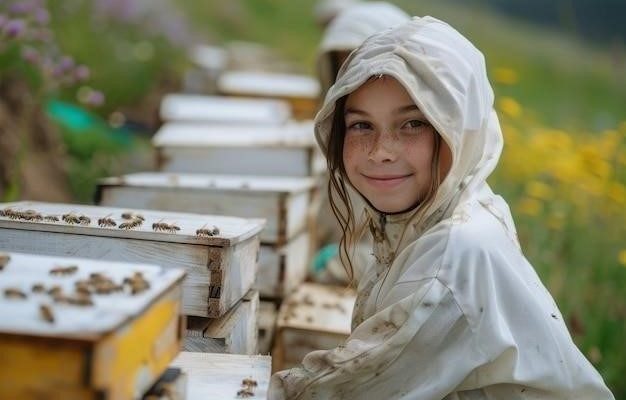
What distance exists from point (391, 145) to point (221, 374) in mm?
802

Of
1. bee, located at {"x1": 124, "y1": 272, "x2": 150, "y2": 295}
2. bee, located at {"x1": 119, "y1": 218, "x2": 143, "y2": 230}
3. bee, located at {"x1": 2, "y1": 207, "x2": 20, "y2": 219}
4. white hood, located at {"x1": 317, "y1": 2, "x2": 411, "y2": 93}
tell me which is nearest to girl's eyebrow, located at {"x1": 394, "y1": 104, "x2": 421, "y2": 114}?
bee, located at {"x1": 119, "y1": 218, "x2": 143, "y2": 230}

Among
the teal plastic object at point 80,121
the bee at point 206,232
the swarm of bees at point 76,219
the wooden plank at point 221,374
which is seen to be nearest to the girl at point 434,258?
the wooden plank at point 221,374

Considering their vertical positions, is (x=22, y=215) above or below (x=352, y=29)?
below

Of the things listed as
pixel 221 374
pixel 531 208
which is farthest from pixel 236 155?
pixel 221 374

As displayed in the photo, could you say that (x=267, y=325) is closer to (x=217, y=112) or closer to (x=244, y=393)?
(x=244, y=393)

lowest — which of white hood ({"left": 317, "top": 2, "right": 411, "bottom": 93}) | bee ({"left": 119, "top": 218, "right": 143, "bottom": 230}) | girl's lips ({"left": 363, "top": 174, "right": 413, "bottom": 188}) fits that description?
bee ({"left": 119, "top": 218, "right": 143, "bottom": 230})

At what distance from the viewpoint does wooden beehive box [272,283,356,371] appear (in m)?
3.02

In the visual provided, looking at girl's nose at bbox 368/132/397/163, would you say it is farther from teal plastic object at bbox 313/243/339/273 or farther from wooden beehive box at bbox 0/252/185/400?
teal plastic object at bbox 313/243/339/273

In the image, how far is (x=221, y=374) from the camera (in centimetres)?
186

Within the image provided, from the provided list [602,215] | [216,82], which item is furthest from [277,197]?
[216,82]

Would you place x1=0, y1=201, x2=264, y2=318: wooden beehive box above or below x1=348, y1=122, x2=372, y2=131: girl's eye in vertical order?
below

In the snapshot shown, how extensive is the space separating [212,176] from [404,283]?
79.0 inches

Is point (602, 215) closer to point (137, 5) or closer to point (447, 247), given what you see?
point (447, 247)

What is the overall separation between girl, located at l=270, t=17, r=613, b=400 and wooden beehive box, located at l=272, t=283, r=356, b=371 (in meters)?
0.78
